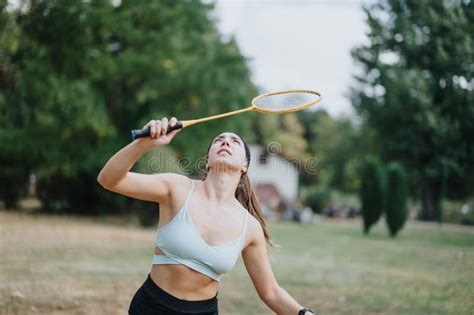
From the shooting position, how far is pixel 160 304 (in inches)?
135

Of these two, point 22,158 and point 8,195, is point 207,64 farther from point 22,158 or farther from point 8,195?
point 8,195

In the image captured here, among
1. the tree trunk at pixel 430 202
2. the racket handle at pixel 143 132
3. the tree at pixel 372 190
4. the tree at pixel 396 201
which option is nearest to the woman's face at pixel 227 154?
the racket handle at pixel 143 132

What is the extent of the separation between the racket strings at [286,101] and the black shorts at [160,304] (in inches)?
78.5

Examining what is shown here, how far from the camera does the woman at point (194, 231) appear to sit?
3.36 m

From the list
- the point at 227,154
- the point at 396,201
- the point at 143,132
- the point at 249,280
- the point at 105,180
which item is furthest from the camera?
the point at 396,201

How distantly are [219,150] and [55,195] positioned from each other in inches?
948

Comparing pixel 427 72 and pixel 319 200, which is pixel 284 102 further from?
pixel 319 200

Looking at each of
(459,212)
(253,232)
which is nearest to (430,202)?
(459,212)

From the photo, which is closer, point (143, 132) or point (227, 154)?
point (143, 132)

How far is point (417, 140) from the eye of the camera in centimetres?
1367

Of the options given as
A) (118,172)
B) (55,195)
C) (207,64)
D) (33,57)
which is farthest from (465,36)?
(55,195)

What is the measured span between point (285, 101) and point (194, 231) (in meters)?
2.41

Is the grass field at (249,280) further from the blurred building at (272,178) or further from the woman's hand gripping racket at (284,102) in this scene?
the blurred building at (272,178)

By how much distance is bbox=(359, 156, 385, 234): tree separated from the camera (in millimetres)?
21641
